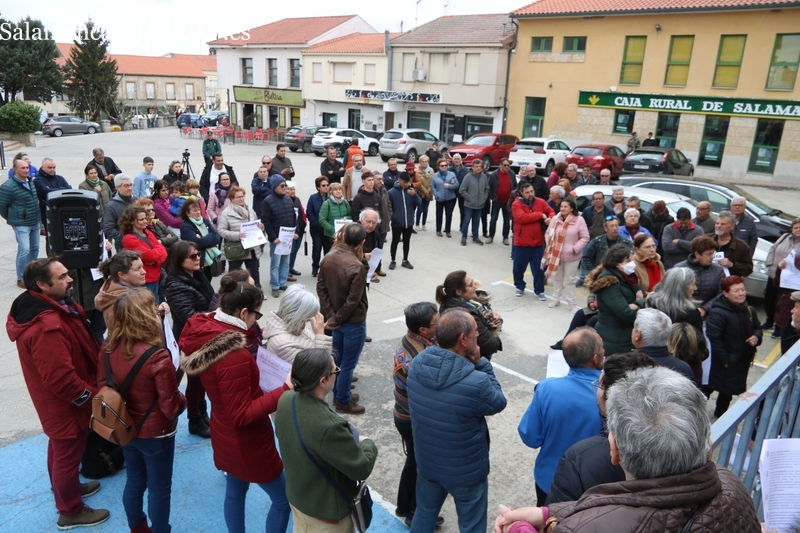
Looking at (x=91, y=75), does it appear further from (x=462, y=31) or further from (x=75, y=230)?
(x=75, y=230)

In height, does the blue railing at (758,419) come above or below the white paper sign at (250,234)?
above

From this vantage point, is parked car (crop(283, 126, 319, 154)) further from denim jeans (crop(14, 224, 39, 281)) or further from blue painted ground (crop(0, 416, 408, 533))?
blue painted ground (crop(0, 416, 408, 533))

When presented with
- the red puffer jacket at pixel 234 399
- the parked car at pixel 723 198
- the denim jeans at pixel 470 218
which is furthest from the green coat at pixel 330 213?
the parked car at pixel 723 198

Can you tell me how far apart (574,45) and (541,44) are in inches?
71.1

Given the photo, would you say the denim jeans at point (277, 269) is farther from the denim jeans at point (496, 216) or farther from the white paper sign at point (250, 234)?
the denim jeans at point (496, 216)

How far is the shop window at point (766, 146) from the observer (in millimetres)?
24344

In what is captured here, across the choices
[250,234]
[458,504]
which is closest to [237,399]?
[458,504]

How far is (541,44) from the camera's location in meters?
29.3

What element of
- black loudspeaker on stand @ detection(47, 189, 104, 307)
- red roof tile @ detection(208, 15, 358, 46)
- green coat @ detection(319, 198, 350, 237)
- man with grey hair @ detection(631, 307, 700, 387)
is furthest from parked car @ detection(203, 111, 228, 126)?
man with grey hair @ detection(631, 307, 700, 387)

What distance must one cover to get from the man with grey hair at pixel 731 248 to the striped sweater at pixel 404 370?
5.09 meters

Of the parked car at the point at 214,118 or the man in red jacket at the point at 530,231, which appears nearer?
the man in red jacket at the point at 530,231

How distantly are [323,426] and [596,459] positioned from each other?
4.00 ft

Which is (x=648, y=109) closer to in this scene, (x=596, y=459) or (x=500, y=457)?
(x=500, y=457)

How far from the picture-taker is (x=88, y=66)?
4581 cm
